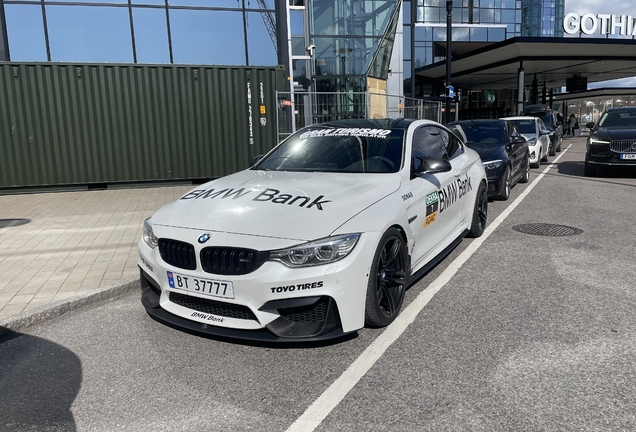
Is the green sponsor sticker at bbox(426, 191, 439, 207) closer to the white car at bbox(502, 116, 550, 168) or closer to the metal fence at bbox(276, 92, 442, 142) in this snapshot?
the metal fence at bbox(276, 92, 442, 142)

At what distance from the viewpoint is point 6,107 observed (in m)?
10.9

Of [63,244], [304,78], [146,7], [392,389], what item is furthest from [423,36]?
[392,389]

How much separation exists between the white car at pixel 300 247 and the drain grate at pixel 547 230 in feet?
9.47

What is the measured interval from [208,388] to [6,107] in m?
10.5

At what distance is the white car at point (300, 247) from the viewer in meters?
3.18

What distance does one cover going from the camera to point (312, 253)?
320 centimetres

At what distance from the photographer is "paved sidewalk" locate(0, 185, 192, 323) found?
482 cm

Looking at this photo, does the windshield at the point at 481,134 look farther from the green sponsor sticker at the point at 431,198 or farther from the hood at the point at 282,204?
the hood at the point at 282,204

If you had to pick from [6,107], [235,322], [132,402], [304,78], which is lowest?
[132,402]

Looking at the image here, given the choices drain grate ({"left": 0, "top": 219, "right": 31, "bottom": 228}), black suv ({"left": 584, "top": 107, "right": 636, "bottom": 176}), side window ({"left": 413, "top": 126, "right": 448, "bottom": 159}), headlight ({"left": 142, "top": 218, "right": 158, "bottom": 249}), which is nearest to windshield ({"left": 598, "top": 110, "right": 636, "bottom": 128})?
black suv ({"left": 584, "top": 107, "right": 636, "bottom": 176})

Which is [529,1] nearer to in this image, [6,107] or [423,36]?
[423,36]

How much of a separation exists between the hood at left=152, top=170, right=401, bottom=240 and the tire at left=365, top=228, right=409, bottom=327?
0.35 meters

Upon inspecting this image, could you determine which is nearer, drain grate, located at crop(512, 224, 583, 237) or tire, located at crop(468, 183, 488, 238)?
tire, located at crop(468, 183, 488, 238)

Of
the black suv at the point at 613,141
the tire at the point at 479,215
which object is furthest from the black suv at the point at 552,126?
the tire at the point at 479,215
